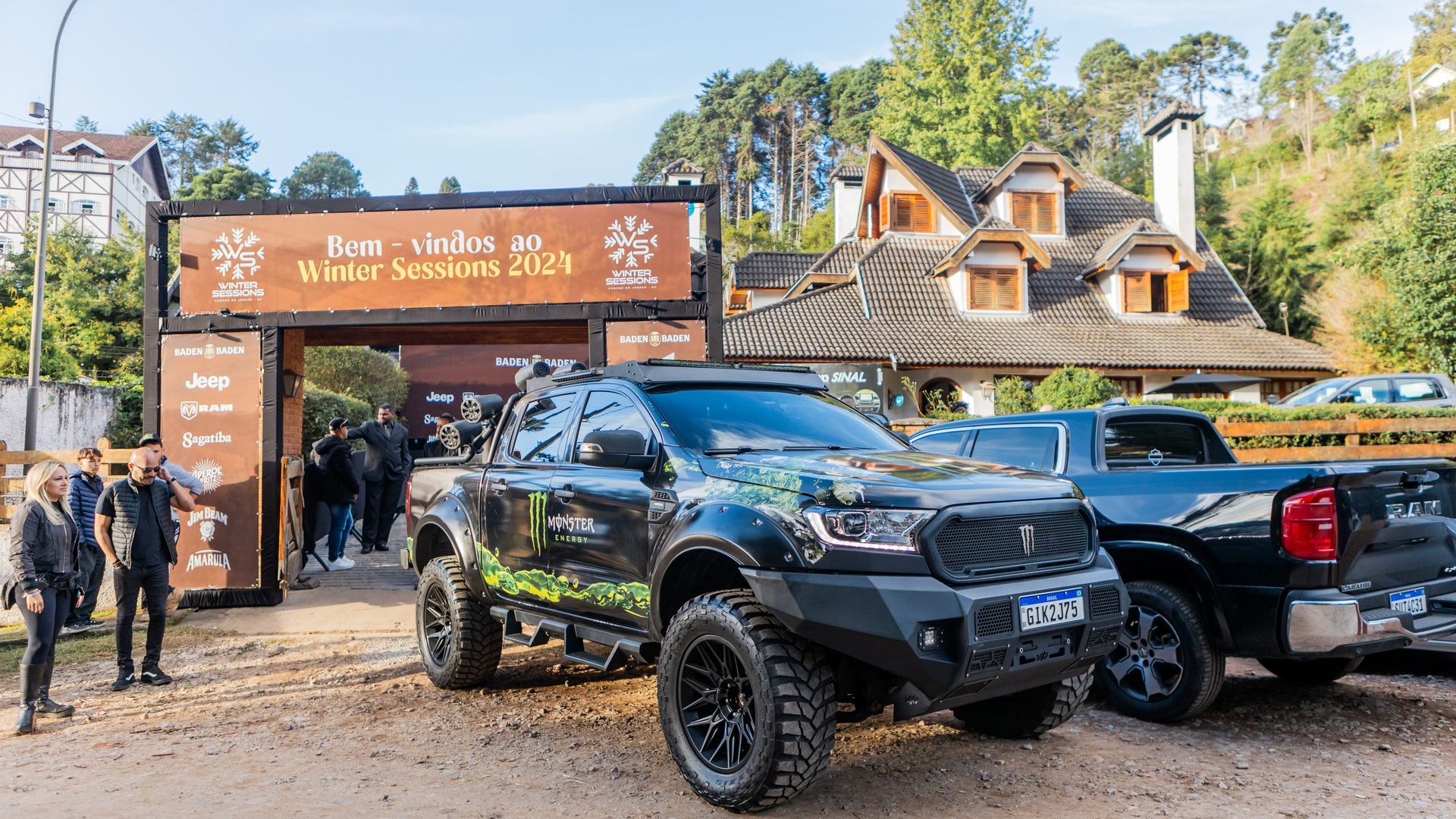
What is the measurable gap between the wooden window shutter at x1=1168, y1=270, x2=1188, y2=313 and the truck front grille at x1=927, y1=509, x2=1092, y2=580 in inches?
955

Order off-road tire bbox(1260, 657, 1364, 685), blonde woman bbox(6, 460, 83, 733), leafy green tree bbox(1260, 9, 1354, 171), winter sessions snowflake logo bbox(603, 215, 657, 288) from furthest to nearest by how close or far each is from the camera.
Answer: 1. leafy green tree bbox(1260, 9, 1354, 171)
2. winter sessions snowflake logo bbox(603, 215, 657, 288)
3. blonde woman bbox(6, 460, 83, 733)
4. off-road tire bbox(1260, 657, 1364, 685)

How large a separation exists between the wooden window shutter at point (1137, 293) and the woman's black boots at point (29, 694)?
83.3ft

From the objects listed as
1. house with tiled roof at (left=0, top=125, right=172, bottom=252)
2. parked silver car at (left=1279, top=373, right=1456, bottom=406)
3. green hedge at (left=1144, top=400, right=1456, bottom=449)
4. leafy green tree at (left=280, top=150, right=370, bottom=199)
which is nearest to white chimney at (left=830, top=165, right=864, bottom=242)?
parked silver car at (left=1279, top=373, right=1456, bottom=406)

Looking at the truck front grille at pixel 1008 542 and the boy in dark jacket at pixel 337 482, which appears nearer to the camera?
the truck front grille at pixel 1008 542

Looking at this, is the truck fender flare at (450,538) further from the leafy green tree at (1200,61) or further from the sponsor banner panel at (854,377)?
the leafy green tree at (1200,61)

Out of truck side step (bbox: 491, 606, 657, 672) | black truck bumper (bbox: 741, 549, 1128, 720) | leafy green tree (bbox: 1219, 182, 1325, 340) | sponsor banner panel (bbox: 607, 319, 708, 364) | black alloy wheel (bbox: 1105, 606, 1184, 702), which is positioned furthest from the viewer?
leafy green tree (bbox: 1219, 182, 1325, 340)

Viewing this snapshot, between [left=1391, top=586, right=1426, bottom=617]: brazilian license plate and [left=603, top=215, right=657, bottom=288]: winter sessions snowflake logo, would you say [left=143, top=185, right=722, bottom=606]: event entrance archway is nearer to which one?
[left=603, top=215, right=657, bottom=288]: winter sessions snowflake logo

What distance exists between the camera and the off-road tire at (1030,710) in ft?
14.8

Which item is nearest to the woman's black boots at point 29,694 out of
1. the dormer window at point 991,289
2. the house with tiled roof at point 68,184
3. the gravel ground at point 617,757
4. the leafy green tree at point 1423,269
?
the gravel ground at point 617,757

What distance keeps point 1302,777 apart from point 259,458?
29.8 feet

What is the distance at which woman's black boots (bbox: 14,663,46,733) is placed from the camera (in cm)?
547

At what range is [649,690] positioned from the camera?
605cm

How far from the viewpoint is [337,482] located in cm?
1124

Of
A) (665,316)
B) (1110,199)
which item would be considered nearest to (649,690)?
(665,316)
